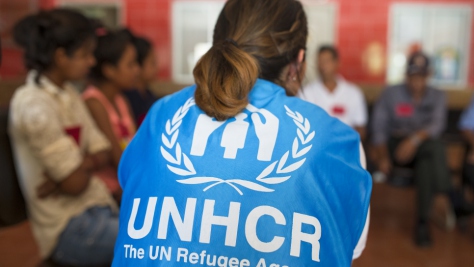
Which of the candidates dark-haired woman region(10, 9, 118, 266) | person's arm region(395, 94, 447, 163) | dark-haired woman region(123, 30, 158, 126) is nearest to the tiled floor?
person's arm region(395, 94, 447, 163)

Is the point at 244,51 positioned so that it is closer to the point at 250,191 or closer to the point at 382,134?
the point at 250,191

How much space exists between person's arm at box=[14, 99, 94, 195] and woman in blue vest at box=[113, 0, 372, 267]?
0.62m

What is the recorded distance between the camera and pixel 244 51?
1082 millimetres

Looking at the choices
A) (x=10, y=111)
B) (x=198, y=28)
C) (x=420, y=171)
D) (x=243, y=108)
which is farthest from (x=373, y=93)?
(x=243, y=108)

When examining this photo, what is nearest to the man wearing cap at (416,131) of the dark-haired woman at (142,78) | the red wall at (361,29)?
the dark-haired woman at (142,78)

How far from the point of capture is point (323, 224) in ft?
3.17

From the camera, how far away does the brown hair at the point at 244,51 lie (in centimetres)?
102

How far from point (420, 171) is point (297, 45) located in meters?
2.51

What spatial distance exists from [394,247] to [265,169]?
2516 mm

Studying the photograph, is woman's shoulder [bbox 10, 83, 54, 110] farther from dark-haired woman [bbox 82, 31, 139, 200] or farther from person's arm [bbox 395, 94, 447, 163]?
person's arm [bbox 395, 94, 447, 163]

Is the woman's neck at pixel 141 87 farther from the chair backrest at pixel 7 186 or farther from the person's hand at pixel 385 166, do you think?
the person's hand at pixel 385 166

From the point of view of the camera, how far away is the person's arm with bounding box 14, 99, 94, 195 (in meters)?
1.63

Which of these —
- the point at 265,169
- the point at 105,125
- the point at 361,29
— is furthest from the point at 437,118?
the point at 361,29

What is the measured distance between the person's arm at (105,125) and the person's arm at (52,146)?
1.26 ft
